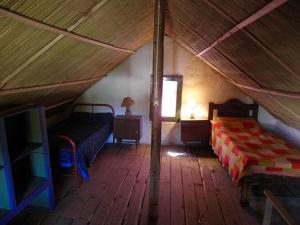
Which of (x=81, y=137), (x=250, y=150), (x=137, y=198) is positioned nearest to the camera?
(x=137, y=198)


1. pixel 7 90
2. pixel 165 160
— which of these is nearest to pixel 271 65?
pixel 7 90

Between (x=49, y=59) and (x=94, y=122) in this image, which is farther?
(x=94, y=122)

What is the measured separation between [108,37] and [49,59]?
0.78 meters

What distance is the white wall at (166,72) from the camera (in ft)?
16.1

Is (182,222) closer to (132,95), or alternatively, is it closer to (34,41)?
(34,41)

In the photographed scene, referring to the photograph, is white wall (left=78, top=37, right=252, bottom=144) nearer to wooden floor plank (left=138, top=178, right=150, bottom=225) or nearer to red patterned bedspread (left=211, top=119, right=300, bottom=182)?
red patterned bedspread (left=211, top=119, right=300, bottom=182)

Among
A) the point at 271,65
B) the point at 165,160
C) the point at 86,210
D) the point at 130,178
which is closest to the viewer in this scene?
the point at 271,65

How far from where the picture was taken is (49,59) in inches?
86.4

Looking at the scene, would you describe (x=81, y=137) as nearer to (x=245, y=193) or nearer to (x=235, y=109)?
(x=245, y=193)

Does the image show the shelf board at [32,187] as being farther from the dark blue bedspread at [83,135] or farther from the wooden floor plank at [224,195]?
the wooden floor plank at [224,195]

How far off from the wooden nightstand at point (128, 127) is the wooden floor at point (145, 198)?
0.53m

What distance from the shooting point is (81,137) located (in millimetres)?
3801

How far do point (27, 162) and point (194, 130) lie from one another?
310cm

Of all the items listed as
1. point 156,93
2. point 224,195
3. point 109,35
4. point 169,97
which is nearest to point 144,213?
point 224,195
